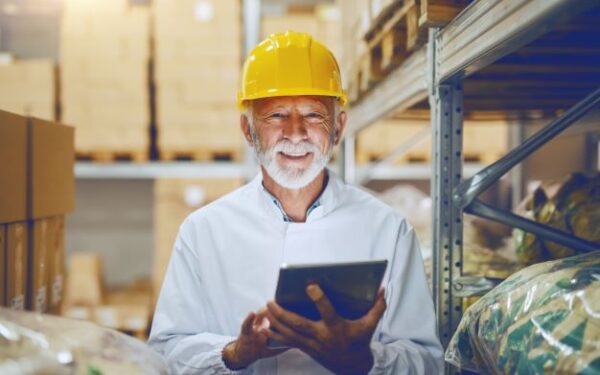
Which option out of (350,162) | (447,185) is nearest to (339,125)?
(447,185)

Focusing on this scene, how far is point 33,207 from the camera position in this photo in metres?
2.27

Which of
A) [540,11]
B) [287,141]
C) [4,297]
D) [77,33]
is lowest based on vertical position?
[4,297]

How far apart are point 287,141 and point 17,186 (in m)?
0.93

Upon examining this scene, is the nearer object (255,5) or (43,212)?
(43,212)

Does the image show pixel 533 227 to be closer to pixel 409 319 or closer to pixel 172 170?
pixel 409 319

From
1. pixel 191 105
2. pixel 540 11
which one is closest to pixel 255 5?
pixel 191 105

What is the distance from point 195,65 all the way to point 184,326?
3.72 metres

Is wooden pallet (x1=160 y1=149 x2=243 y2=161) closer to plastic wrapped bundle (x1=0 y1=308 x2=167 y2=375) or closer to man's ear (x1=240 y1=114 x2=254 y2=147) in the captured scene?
man's ear (x1=240 y1=114 x2=254 y2=147)

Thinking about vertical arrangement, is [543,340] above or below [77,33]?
below

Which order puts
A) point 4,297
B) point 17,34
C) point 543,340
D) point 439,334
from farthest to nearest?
1. point 17,34
2. point 439,334
3. point 4,297
4. point 543,340

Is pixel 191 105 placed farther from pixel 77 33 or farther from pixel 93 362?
pixel 93 362

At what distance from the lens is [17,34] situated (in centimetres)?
684

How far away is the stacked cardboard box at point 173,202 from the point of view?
5.35 m

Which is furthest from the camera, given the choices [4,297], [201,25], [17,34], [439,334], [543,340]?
[17,34]
